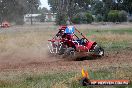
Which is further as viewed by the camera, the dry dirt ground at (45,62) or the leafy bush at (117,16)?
the leafy bush at (117,16)

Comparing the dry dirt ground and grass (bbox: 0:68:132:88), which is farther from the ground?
grass (bbox: 0:68:132:88)

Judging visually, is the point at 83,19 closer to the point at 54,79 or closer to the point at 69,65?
the point at 69,65

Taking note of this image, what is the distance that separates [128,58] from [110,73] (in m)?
4.55

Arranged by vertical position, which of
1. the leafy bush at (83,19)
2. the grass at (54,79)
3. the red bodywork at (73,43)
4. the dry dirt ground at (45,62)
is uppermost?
the red bodywork at (73,43)

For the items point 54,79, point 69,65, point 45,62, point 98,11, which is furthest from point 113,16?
point 54,79

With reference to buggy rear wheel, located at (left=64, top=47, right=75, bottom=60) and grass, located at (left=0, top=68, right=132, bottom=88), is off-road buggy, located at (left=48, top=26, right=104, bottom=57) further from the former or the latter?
grass, located at (left=0, top=68, right=132, bottom=88)

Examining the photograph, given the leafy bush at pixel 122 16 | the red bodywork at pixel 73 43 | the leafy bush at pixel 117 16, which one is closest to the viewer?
the red bodywork at pixel 73 43

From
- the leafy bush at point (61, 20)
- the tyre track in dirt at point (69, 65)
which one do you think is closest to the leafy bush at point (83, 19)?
the leafy bush at point (61, 20)

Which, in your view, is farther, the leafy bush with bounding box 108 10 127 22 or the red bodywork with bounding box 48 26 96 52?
the leafy bush with bounding box 108 10 127 22

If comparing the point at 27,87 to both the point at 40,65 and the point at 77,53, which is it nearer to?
the point at 40,65

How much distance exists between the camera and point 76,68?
13211mm

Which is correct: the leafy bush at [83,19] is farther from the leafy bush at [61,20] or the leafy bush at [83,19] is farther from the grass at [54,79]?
the grass at [54,79]

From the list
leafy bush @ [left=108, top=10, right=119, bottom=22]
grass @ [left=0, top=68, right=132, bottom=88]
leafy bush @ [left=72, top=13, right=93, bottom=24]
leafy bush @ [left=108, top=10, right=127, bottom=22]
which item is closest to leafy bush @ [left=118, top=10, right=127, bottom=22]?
leafy bush @ [left=108, top=10, right=127, bottom=22]

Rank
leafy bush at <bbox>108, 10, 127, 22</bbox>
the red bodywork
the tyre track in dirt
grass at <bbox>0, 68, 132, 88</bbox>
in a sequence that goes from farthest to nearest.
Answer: leafy bush at <bbox>108, 10, 127, 22</bbox>
the red bodywork
the tyre track in dirt
grass at <bbox>0, 68, 132, 88</bbox>
